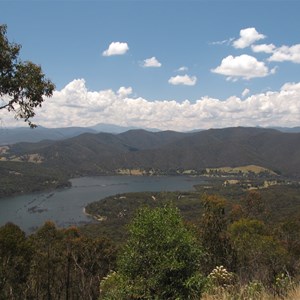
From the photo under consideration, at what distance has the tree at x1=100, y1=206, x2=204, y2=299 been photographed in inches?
543

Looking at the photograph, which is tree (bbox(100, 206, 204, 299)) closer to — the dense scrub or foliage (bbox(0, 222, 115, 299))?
the dense scrub

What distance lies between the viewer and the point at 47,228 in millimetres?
44438

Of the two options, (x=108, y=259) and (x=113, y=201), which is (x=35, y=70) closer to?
(x=108, y=259)

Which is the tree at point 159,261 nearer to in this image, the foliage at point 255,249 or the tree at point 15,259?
the foliage at point 255,249

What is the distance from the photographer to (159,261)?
14156 millimetres

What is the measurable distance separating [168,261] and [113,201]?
181m

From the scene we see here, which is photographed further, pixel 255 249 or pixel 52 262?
pixel 52 262

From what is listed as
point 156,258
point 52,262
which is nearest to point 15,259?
point 52,262

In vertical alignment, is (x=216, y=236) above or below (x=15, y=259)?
below

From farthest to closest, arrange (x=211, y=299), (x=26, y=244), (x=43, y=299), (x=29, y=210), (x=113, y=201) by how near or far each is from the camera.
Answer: (x=113, y=201)
(x=29, y=210)
(x=43, y=299)
(x=26, y=244)
(x=211, y=299)

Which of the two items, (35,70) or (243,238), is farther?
(243,238)

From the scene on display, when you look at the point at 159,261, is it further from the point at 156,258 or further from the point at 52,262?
the point at 52,262

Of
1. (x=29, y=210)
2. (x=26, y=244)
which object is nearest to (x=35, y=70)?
(x=26, y=244)

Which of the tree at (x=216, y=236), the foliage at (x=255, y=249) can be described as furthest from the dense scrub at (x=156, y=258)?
the tree at (x=216, y=236)
